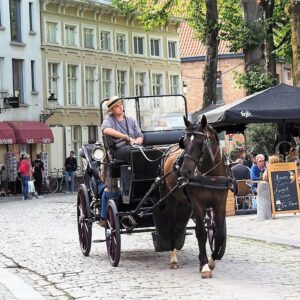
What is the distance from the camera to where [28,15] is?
45281mm

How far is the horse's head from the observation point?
10.1 meters

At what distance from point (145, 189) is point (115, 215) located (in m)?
0.61

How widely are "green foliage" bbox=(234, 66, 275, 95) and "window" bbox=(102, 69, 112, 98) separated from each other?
2434 centimetres

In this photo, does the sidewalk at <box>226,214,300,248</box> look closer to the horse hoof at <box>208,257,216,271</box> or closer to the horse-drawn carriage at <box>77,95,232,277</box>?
the horse-drawn carriage at <box>77,95,232,277</box>

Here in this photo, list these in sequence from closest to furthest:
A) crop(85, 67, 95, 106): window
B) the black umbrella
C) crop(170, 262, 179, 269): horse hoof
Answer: crop(170, 262, 179, 269): horse hoof
the black umbrella
crop(85, 67, 95, 106): window

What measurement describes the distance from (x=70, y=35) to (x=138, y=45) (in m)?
6.75

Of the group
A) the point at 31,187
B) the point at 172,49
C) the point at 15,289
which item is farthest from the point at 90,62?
the point at 15,289

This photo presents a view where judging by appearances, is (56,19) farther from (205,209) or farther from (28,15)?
(205,209)

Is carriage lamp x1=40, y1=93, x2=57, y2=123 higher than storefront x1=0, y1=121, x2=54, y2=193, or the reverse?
carriage lamp x1=40, y1=93, x2=57, y2=123

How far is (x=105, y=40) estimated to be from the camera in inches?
2012

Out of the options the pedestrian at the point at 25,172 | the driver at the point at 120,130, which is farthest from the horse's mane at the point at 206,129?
the pedestrian at the point at 25,172

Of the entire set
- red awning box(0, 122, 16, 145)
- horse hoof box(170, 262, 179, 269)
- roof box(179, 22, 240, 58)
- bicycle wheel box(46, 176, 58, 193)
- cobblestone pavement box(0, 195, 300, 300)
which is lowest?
cobblestone pavement box(0, 195, 300, 300)

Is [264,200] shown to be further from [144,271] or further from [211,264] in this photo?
[211,264]

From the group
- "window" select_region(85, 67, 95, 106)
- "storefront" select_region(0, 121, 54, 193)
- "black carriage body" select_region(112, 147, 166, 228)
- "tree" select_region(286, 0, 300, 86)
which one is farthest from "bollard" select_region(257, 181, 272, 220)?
"window" select_region(85, 67, 95, 106)
